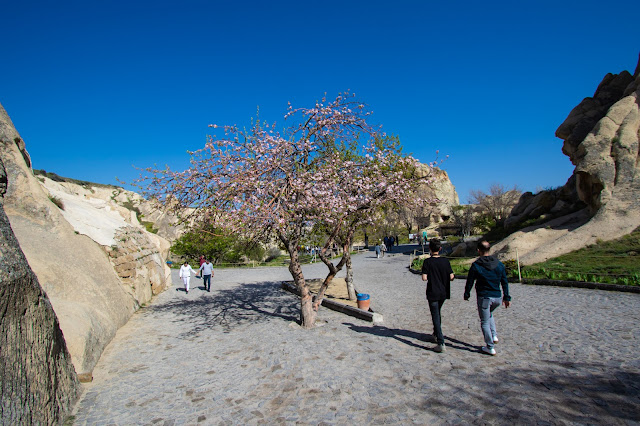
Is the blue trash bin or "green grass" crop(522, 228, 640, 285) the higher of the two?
"green grass" crop(522, 228, 640, 285)

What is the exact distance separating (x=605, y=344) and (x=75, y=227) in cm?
1389

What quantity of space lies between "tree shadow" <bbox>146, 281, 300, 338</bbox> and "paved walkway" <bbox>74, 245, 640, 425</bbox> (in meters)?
0.23

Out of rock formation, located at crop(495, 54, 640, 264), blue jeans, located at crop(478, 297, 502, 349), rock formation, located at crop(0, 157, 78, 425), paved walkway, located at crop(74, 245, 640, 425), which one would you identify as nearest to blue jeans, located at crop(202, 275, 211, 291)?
paved walkway, located at crop(74, 245, 640, 425)

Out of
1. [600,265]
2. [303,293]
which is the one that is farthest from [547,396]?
[600,265]

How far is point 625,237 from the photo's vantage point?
1633 cm

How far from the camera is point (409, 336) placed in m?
7.70

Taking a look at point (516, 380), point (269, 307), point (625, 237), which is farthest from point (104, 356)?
point (625, 237)

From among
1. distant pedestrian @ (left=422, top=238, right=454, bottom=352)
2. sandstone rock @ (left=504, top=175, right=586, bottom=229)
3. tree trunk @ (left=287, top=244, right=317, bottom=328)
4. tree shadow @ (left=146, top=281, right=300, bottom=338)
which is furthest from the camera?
sandstone rock @ (left=504, top=175, right=586, bottom=229)

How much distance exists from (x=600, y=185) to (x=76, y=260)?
2273cm

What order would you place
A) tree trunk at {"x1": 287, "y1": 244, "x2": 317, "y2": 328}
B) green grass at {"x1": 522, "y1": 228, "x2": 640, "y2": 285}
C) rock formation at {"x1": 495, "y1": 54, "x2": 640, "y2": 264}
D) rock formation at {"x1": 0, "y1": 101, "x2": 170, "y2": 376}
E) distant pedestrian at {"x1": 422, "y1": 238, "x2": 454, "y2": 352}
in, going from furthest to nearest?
rock formation at {"x1": 495, "y1": 54, "x2": 640, "y2": 264}
green grass at {"x1": 522, "y1": 228, "x2": 640, "y2": 285}
tree trunk at {"x1": 287, "y1": 244, "x2": 317, "y2": 328}
rock formation at {"x1": 0, "y1": 101, "x2": 170, "y2": 376}
distant pedestrian at {"x1": 422, "y1": 238, "x2": 454, "y2": 352}

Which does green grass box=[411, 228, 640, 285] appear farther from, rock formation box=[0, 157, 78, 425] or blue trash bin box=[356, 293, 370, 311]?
rock formation box=[0, 157, 78, 425]

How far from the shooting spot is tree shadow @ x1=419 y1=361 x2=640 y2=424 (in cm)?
391

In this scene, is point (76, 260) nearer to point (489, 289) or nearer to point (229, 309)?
point (229, 309)

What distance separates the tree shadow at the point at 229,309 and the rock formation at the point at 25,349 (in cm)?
501
